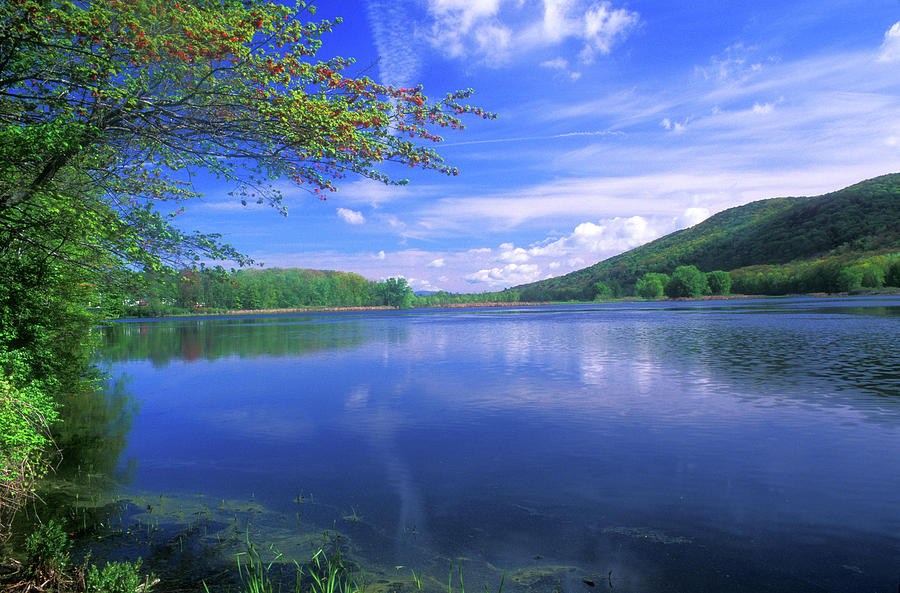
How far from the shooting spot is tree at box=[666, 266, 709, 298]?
183875 mm

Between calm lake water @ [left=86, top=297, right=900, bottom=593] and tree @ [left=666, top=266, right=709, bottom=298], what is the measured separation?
17481cm

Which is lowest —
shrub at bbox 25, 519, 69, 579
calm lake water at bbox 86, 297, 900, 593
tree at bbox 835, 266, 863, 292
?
calm lake water at bbox 86, 297, 900, 593

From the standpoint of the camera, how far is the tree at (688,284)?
603 feet

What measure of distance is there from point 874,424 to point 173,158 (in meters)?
20.1

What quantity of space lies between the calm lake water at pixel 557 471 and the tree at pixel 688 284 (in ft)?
574

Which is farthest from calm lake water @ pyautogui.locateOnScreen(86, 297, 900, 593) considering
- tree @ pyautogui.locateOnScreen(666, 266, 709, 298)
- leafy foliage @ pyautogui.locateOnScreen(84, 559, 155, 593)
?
tree @ pyautogui.locateOnScreen(666, 266, 709, 298)

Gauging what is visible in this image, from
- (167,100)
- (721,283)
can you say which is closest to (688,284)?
(721,283)

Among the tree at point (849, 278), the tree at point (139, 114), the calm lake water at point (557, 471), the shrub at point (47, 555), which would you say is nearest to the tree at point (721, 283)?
the tree at point (849, 278)

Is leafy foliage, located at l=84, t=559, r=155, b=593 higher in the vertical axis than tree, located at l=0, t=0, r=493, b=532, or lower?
lower

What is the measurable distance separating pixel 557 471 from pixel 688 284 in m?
196

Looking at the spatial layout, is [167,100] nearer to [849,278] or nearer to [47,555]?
[47,555]

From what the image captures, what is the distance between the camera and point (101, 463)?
1215 cm

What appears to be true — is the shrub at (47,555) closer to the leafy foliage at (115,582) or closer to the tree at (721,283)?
the leafy foliage at (115,582)

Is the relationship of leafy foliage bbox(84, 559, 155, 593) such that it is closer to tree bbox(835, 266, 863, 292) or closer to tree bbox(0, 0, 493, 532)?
tree bbox(0, 0, 493, 532)
